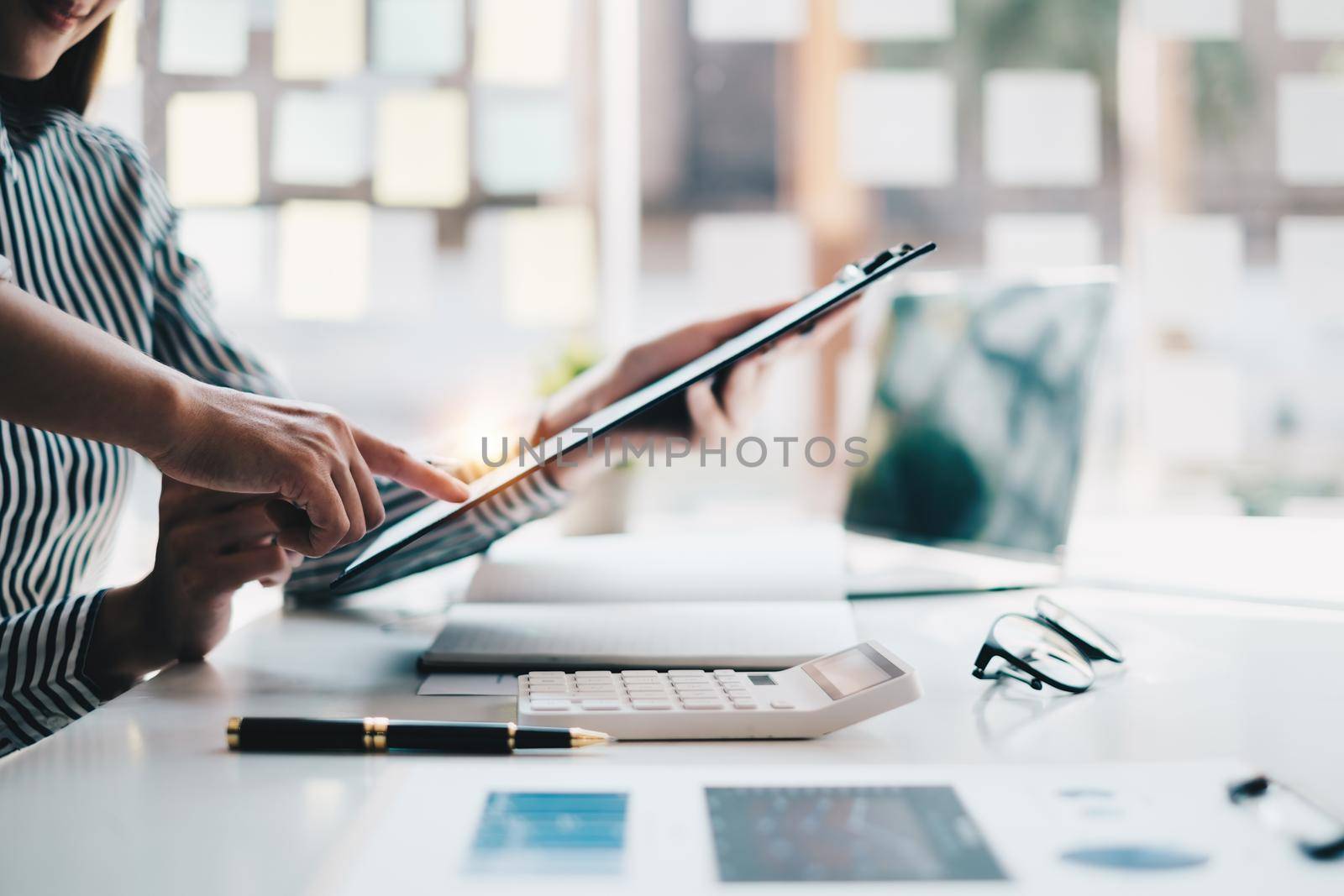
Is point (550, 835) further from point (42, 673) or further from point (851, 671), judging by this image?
point (42, 673)

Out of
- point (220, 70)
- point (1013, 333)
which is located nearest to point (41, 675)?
point (1013, 333)

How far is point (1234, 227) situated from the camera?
1.62m

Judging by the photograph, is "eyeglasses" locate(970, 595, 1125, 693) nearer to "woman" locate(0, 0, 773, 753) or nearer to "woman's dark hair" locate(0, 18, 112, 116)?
"woman" locate(0, 0, 773, 753)

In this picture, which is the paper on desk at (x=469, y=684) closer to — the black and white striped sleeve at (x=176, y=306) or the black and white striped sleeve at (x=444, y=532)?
the black and white striped sleeve at (x=444, y=532)

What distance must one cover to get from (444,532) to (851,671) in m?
0.39

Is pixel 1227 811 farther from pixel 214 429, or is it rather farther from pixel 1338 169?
pixel 1338 169

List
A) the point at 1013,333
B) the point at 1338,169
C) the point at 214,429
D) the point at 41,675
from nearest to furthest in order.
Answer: the point at 214,429 < the point at 41,675 < the point at 1013,333 < the point at 1338,169

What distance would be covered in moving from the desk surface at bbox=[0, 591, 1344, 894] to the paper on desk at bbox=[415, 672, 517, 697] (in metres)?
0.01

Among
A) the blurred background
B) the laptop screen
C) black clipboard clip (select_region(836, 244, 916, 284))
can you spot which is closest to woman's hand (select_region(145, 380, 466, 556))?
black clipboard clip (select_region(836, 244, 916, 284))

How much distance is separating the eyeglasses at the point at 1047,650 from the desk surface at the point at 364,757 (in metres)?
0.01

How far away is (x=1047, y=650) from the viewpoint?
1.97 feet

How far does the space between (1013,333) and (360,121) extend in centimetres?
126

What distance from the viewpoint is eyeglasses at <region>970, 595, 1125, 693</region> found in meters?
0.57

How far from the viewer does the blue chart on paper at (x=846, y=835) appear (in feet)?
1.10
